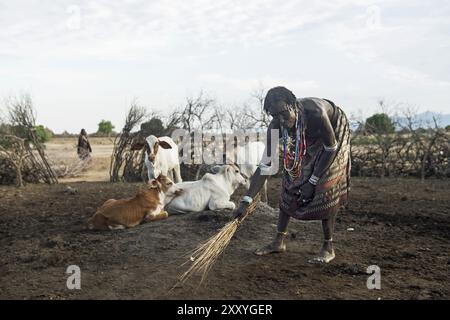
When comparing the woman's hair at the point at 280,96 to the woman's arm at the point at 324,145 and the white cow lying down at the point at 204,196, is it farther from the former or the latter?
the white cow lying down at the point at 204,196

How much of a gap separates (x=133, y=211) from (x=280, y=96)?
10.6 feet

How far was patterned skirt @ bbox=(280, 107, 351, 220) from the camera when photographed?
16.0 feet

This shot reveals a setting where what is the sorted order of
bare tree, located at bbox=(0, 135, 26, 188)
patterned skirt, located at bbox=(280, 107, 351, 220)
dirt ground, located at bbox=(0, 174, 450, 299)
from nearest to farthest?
dirt ground, located at bbox=(0, 174, 450, 299) < patterned skirt, located at bbox=(280, 107, 351, 220) < bare tree, located at bbox=(0, 135, 26, 188)

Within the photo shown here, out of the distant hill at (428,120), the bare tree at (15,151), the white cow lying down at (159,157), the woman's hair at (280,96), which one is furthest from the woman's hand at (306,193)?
the distant hill at (428,120)

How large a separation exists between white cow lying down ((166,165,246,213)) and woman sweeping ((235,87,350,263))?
8.63ft

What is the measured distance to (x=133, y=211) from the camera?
6941 millimetres

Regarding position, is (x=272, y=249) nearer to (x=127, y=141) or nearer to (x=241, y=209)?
(x=241, y=209)

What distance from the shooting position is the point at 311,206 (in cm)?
493

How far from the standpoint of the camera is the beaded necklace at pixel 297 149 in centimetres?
473

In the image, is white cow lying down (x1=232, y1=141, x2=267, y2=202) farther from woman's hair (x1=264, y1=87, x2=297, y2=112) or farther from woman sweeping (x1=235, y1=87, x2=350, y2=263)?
woman's hair (x1=264, y1=87, x2=297, y2=112)

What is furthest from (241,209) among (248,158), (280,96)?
(248,158)
